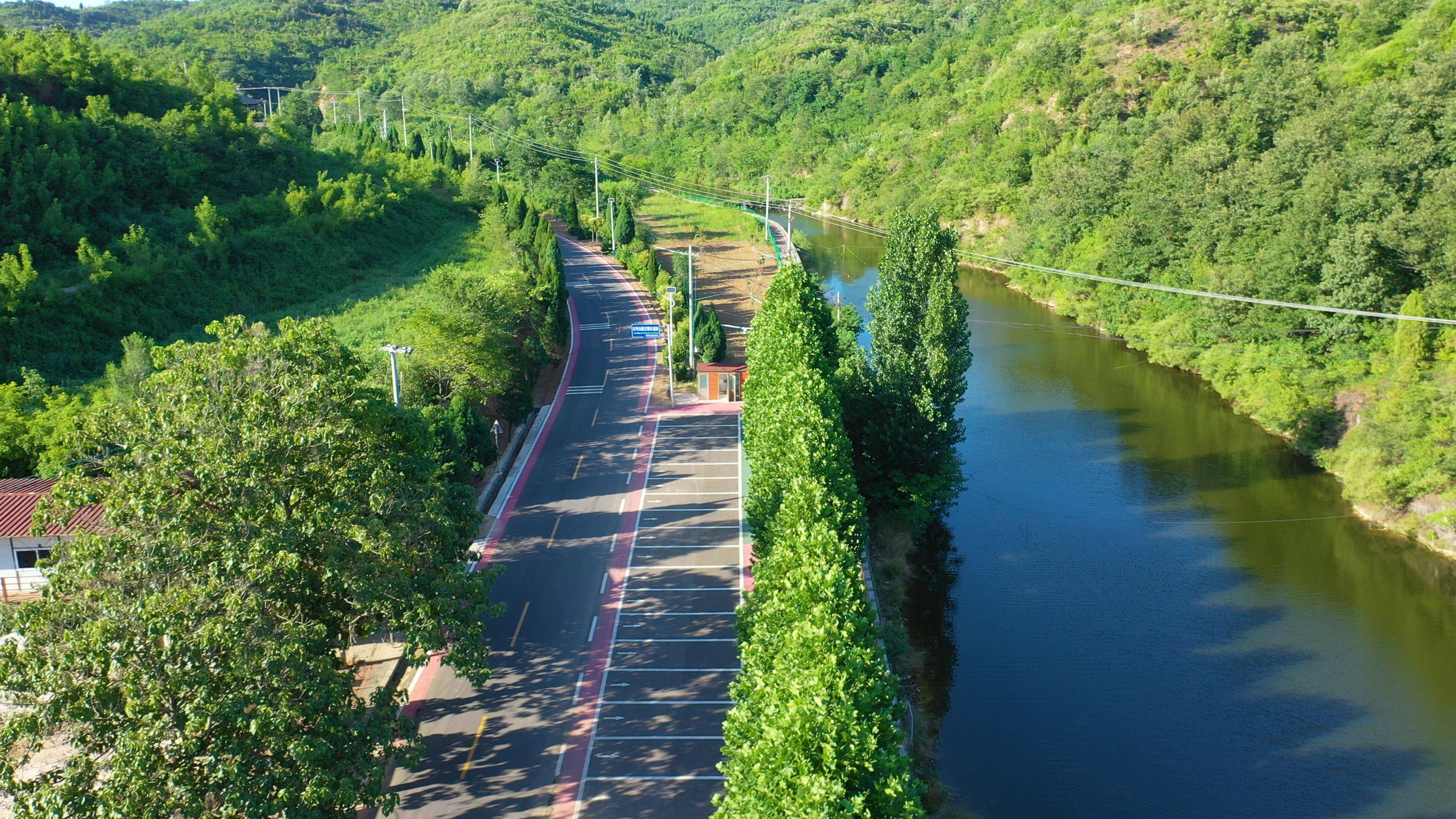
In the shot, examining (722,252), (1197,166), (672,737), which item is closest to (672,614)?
(672,737)

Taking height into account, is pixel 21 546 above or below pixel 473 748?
above

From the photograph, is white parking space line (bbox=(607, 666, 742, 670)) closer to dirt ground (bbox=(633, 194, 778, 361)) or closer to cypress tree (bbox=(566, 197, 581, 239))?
dirt ground (bbox=(633, 194, 778, 361))

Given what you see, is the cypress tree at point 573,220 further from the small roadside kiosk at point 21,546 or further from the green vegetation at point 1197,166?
the small roadside kiosk at point 21,546

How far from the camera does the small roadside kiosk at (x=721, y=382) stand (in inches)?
1521

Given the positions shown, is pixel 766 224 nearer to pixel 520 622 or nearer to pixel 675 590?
pixel 675 590

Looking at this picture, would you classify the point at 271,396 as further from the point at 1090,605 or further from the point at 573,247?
the point at 573,247

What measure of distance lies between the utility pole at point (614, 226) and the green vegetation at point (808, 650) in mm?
36632

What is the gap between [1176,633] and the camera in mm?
26266

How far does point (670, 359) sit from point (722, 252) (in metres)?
26.3

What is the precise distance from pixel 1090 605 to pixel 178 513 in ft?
72.3

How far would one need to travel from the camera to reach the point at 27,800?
41.2ft

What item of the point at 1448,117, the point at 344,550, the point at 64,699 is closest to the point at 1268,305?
the point at 1448,117

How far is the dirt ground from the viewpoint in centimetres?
5081

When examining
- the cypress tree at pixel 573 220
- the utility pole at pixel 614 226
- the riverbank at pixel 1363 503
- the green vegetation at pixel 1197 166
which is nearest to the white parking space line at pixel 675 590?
the riverbank at pixel 1363 503
